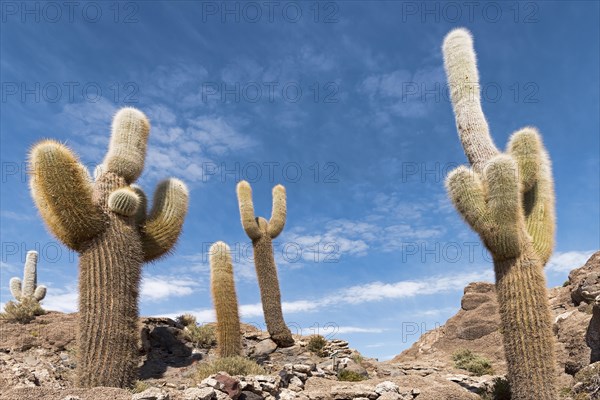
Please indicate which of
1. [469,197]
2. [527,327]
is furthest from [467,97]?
[527,327]

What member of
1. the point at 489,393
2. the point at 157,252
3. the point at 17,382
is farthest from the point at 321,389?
the point at 17,382

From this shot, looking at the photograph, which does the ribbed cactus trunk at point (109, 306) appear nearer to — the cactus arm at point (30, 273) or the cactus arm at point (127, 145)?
the cactus arm at point (127, 145)

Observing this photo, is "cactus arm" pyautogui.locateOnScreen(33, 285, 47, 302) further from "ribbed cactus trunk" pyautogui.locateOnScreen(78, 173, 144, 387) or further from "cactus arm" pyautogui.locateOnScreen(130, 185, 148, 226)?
"ribbed cactus trunk" pyautogui.locateOnScreen(78, 173, 144, 387)

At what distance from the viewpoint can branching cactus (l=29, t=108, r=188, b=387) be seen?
380 inches

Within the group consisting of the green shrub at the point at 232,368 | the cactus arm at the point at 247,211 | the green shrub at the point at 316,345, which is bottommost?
the green shrub at the point at 232,368

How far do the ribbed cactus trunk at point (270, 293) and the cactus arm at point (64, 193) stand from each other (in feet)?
28.2

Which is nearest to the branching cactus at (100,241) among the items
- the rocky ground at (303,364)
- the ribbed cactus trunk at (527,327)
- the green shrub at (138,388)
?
the green shrub at (138,388)

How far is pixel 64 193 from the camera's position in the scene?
387 inches

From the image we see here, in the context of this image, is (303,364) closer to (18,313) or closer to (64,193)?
(64,193)

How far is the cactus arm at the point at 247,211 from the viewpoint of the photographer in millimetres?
18391

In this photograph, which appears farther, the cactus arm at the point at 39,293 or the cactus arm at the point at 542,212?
the cactus arm at the point at 39,293

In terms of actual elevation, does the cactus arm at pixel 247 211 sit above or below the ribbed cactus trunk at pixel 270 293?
above

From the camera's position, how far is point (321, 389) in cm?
977

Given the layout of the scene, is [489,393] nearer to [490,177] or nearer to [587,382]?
[587,382]
